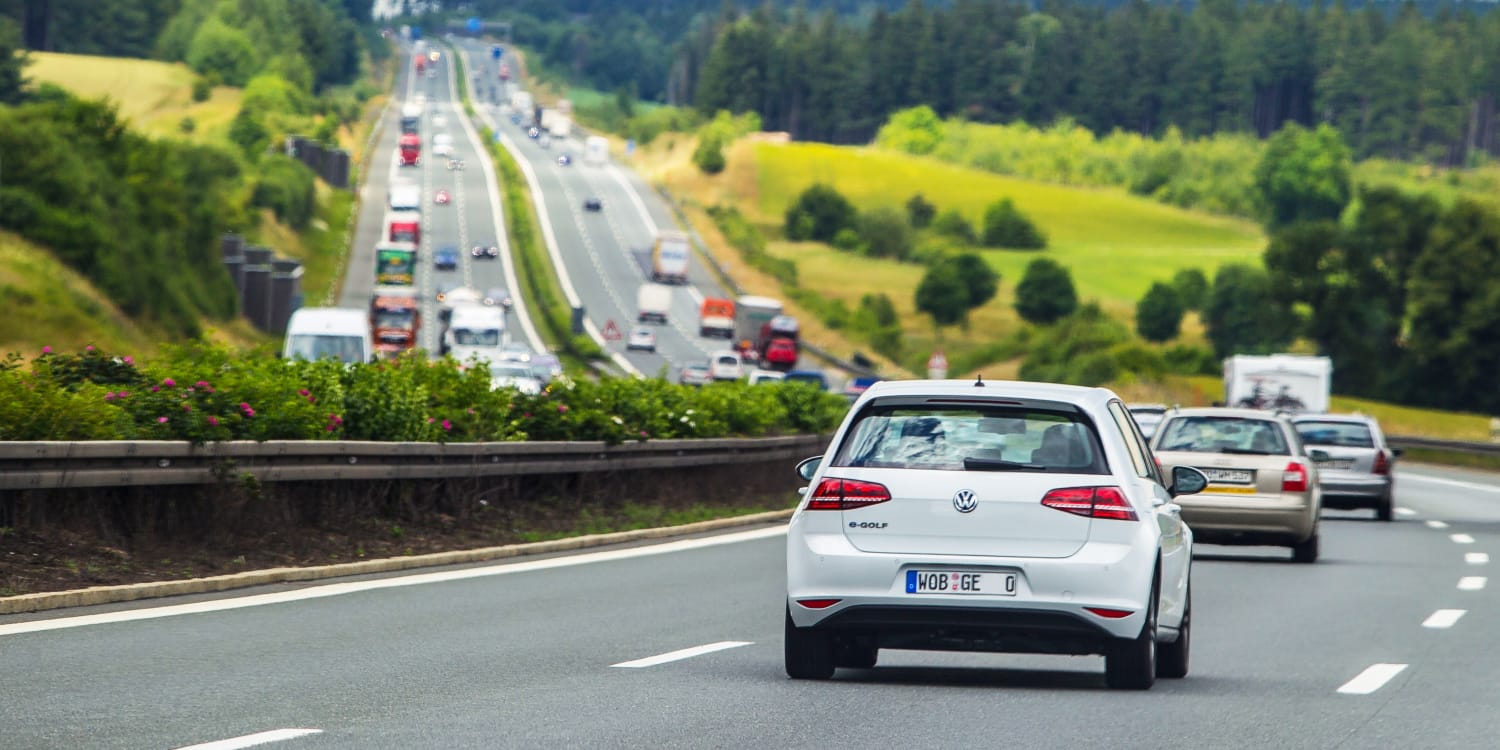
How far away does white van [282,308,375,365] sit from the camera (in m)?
42.8

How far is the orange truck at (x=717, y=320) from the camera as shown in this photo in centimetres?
10300

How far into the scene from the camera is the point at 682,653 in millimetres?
12367

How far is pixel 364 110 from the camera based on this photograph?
198m

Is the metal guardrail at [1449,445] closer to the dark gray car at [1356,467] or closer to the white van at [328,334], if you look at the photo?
the dark gray car at [1356,467]

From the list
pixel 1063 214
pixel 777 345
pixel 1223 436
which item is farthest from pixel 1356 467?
pixel 1063 214

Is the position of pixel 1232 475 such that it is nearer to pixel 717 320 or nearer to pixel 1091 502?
pixel 1091 502

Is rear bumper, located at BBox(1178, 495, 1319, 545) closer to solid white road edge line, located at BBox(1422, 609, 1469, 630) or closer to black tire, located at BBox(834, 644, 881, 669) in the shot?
solid white road edge line, located at BBox(1422, 609, 1469, 630)

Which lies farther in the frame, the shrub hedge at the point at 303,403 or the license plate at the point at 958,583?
the shrub hedge at the point at 303,403

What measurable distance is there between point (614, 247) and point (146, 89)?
2619 inches

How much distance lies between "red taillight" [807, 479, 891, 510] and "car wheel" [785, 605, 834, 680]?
0.58 m

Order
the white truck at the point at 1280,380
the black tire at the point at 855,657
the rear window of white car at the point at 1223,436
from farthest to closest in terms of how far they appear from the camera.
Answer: the white truck at the point at 1280,380 < the rear window of white car at the point at 1223,436 < the black tire at the point at 855,657

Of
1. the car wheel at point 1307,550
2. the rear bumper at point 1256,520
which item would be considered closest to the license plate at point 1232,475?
the rear bumper at point 1256,520

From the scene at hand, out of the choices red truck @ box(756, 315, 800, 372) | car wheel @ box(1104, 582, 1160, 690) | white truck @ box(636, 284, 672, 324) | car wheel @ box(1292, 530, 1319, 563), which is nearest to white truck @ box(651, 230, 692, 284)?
white truck @ box(636, 284, 672, 324)

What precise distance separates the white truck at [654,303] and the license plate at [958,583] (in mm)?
94270
